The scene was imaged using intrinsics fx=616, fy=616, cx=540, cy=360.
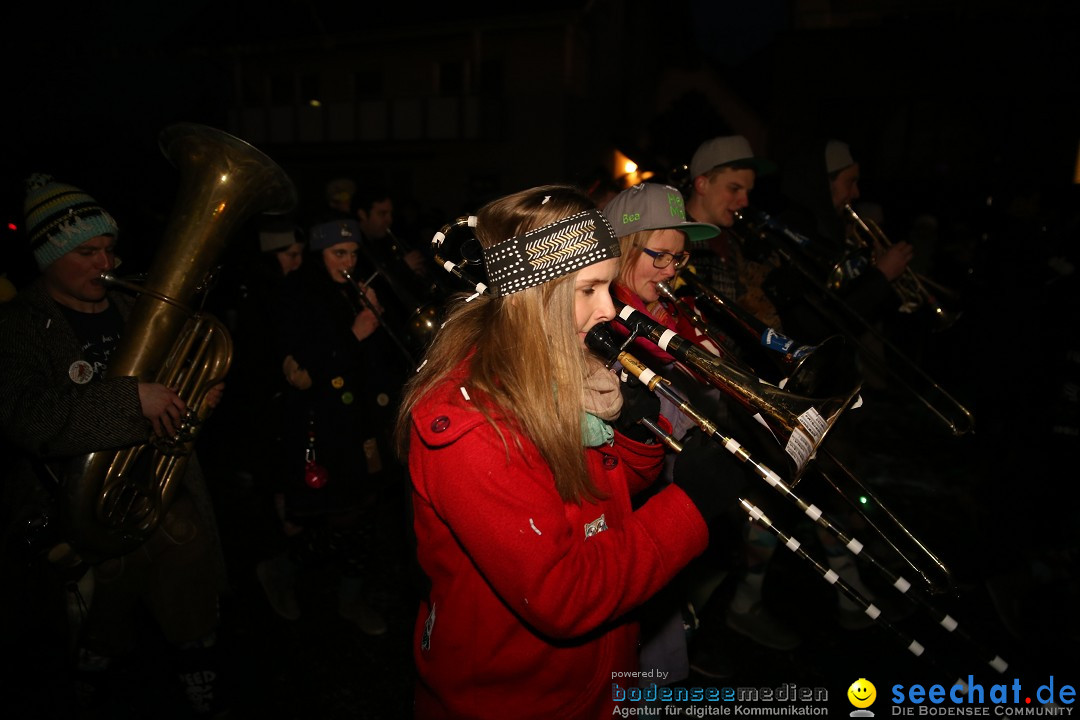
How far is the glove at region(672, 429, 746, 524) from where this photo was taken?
179 cm

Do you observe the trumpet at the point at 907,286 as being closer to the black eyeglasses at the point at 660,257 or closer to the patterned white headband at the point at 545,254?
the black eyeglasses at the point at 660,257

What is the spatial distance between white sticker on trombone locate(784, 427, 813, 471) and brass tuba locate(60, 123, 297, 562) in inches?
101

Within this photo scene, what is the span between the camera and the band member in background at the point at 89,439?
2.46 metres

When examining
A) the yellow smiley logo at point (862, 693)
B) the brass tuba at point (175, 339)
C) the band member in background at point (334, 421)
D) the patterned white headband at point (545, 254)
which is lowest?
the yellow smiley logo at point (862, 693)

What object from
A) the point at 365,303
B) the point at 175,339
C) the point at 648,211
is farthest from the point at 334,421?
the point at 648,211

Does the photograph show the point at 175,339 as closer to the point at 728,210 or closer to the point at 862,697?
the point at 728,210

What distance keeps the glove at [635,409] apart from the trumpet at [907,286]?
11.3ft

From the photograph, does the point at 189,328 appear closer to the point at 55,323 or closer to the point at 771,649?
the point at 55,323

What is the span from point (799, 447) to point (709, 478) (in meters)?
0.33

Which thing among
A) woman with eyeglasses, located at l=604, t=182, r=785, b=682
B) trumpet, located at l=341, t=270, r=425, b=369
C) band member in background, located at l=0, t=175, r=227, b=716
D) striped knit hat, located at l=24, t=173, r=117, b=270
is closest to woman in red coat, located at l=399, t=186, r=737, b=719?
woman with eyeglasses, located at l=604, t=182, r=785, b=682

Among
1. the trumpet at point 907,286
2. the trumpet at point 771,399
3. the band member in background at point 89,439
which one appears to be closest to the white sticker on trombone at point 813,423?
the trumpet at point 771,399

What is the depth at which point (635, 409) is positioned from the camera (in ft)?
6.68

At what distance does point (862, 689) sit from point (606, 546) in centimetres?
279

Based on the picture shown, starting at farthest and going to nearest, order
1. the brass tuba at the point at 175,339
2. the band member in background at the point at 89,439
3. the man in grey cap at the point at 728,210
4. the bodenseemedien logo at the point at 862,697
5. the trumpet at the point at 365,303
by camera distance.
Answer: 1. the trumpet at the point at 365,303
2. the man in grey cap at the point at 728,210
3. the bodenseemedien logo at the point at 862,697
4. the brass tuba at the point at 175,339
5. the band member in background at the point at 89,439
